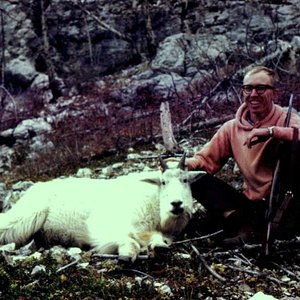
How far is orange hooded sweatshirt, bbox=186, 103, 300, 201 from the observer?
6.22 metres

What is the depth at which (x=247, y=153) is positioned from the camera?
6.39 m

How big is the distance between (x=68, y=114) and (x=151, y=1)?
12037mm

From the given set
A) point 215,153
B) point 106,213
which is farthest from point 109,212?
point 215,153

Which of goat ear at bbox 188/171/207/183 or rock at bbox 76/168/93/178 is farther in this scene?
rock at bbox 76/168/93/178

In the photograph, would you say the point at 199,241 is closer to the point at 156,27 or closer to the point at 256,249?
the point at 256,249

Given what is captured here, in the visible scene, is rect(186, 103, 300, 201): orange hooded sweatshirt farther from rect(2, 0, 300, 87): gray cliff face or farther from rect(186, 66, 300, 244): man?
rect(2, 0, 300, 87): gray cliff face

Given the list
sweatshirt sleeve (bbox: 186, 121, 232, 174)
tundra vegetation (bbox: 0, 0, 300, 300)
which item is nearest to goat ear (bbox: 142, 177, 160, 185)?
sweatshirt sleeve (bbox: 186, 121, 232, 174)

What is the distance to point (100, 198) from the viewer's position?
6.75 metres

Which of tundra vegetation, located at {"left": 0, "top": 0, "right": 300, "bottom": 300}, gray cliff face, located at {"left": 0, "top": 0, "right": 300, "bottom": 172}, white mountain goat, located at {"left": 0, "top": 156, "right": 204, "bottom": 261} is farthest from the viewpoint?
gray cliff face, located at {"left": 0, "top": 0, "right": 300, "bottom": 172}

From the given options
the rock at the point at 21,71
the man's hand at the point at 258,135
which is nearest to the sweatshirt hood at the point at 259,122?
the man's hand at the point at 258,135

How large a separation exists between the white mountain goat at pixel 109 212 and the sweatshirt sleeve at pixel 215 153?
52 cm

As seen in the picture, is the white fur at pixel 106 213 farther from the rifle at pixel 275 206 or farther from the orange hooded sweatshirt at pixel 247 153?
the rifle at pixel 275 206

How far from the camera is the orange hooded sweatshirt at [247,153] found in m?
6.22

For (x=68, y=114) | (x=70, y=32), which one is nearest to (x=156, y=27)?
(x=70, y=32)
